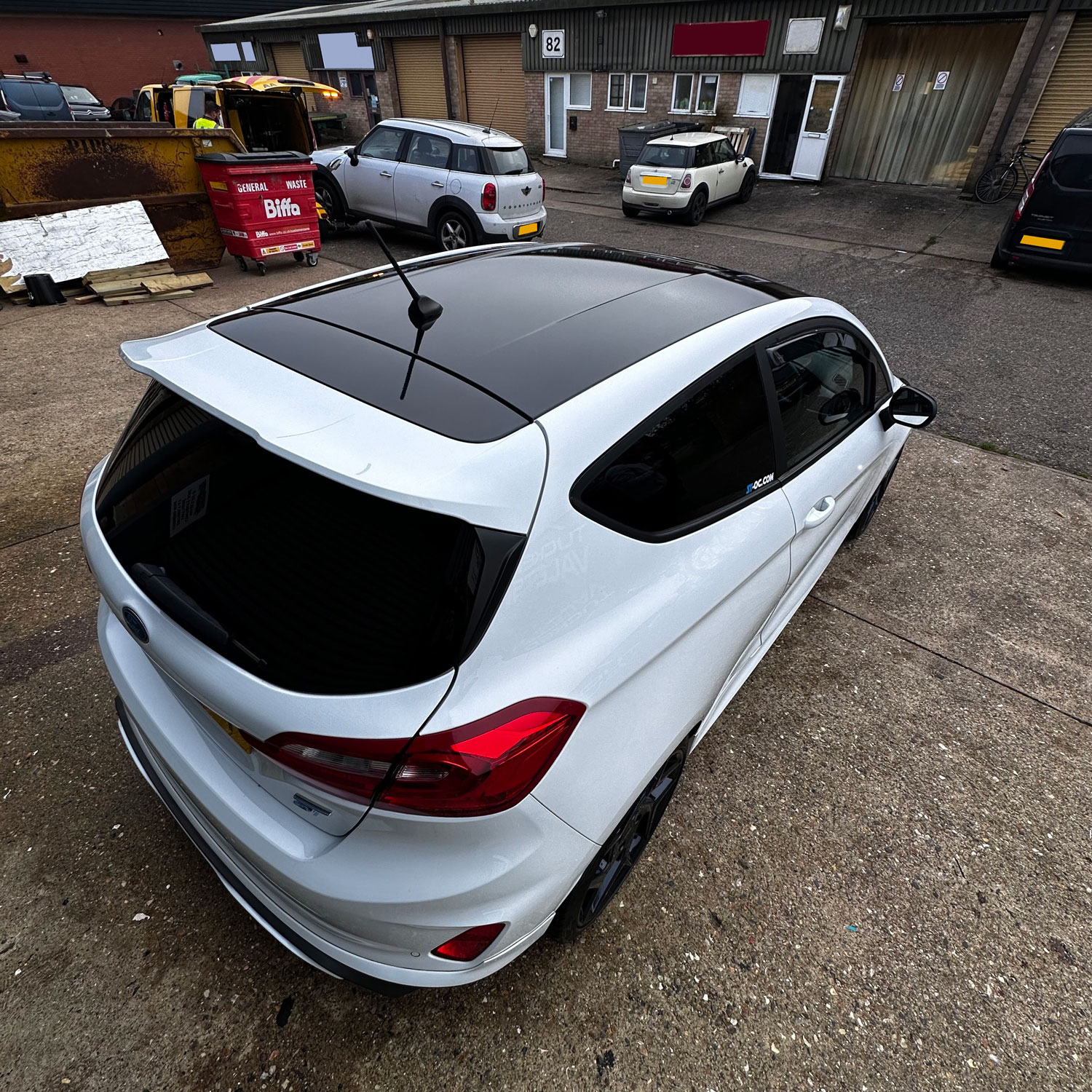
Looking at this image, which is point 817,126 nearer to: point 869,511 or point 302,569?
point 869,511

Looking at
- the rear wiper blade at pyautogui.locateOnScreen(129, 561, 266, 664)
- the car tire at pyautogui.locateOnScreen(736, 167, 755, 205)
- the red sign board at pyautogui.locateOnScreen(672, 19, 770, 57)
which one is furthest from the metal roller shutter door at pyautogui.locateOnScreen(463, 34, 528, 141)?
the rear wiper blade at pyautogui.locateOnScreen(129, 561, 266, 664)

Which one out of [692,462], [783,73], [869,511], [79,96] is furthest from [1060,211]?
[79,96]

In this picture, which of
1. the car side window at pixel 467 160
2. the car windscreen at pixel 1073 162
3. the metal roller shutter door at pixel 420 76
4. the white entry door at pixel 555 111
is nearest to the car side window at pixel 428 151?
the car side window at pixel 467 160

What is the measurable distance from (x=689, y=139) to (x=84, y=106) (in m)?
20.6

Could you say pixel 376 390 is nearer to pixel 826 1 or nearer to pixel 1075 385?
pixel 1075 385

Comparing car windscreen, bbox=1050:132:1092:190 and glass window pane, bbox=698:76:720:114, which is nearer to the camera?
car windscreen, bbox=1050:132:1092:190

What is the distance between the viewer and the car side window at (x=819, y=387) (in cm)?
231

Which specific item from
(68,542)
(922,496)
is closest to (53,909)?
(68,542)

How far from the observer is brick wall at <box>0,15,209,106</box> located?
2631 cm

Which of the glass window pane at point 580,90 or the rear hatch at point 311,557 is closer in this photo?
the rear hatch at point 311,557

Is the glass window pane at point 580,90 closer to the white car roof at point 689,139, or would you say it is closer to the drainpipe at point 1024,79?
the white car roof at point 689,139

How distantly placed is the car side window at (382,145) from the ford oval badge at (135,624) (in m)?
9.90

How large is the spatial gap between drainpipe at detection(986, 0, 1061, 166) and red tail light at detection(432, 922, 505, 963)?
17130 mm

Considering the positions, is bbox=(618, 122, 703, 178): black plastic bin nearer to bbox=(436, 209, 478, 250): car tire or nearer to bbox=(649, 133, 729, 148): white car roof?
bbox=(649, 133, 729, 148): white car roof
